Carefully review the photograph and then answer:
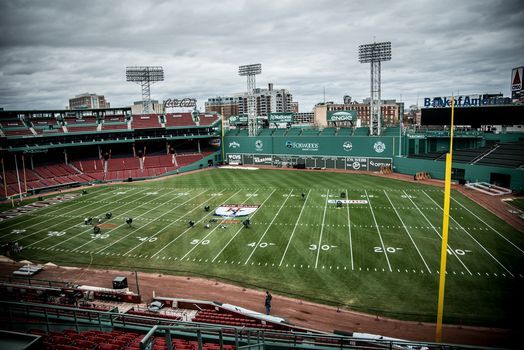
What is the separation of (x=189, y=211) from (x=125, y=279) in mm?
15598

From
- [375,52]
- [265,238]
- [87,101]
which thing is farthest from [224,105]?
[265,238]

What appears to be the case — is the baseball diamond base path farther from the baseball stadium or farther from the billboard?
the billboard

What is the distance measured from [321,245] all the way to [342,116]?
41670 millimetres

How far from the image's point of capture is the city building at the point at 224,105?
189m

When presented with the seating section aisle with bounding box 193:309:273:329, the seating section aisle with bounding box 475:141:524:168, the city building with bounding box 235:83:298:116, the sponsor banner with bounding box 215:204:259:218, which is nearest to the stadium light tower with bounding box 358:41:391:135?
the seating section aisle with bounding box 475:141:524:168

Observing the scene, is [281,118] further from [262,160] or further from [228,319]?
[228,319]

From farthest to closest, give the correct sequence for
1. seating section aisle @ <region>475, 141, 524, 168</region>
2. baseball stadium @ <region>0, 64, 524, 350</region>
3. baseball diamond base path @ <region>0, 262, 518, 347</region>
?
seating section aisle @ <region>475, 141, 524, 168</region> < baseball diamond base path @ <region>0, 262, 518, 347</region> < baseball stadium @ <region>0, 64, 524, 350</region>

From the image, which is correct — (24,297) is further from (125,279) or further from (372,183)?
Answer: (372,183)

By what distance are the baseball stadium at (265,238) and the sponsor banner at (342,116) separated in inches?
15.4

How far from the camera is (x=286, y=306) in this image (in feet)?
62.1

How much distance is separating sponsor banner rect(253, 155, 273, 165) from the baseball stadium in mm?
1461

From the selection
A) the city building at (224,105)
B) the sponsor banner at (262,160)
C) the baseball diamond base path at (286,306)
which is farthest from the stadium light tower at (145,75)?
the city building at (224,105)

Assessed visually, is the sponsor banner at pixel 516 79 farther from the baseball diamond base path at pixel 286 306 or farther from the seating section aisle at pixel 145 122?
the seating section aisle at pixel 145 122

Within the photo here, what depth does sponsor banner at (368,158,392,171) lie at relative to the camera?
5704 centimetres
